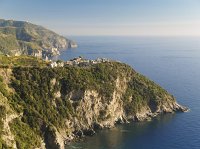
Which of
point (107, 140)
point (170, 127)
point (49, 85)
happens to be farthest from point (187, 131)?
point (49, 85)

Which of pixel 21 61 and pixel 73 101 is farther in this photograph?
pixel 21 61

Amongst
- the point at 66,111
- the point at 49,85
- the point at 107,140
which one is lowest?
the point at 107,140

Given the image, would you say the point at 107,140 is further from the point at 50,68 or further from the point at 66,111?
the point at 50,68

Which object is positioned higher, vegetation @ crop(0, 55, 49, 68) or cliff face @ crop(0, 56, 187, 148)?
vegetation @ crop(0, 55, 49, 68)

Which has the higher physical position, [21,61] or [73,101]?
[21,61]

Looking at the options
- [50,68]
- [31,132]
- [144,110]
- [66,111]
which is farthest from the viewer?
[144,110]

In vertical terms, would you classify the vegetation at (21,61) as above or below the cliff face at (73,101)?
above

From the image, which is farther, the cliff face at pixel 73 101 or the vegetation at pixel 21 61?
the vegetation at pixel 21 61

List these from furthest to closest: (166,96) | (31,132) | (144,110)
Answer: (166,96)
(144,110)
(31,132)
